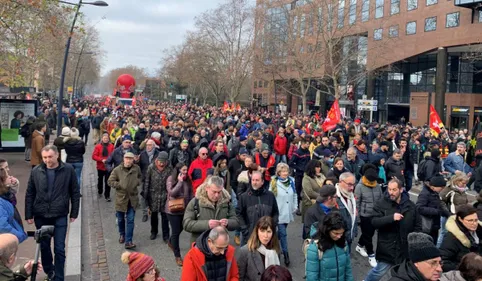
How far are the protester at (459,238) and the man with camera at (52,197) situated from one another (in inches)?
177

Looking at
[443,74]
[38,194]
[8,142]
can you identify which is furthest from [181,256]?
[443,74]

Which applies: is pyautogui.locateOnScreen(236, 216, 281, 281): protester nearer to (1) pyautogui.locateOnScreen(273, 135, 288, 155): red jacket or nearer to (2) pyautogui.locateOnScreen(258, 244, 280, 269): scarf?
(2) pyautogui.locateOnScreen(258, 244, 280, 269): scarf

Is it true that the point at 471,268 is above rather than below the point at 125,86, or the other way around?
below

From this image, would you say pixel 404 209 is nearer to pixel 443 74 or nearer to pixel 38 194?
pixel 38 194

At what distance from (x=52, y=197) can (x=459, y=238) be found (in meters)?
4.76

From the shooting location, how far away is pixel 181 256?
23.5 ft

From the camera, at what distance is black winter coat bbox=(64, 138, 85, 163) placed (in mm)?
9438

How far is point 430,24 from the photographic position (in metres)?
37.6

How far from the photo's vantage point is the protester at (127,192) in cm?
736

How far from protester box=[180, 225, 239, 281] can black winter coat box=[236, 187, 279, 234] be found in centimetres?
205

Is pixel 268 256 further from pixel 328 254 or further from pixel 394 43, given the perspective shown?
pixel 394 43

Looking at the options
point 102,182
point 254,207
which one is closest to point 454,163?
point 254,207

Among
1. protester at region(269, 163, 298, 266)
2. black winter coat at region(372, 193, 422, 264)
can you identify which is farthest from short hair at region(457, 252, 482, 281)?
protester at region(269, 163, 298, 266)

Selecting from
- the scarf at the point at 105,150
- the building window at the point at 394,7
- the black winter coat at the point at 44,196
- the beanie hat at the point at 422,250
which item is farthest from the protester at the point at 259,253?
the building window at the point at 394,7
